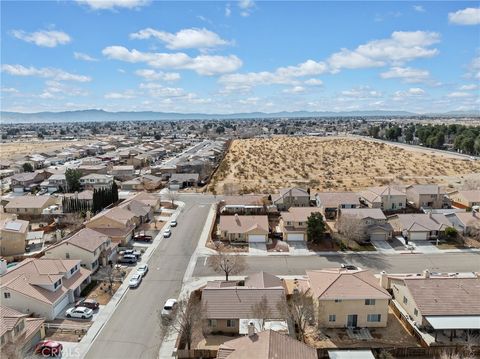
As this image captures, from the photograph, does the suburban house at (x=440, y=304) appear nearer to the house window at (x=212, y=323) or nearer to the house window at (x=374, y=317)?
the house window at (x=374, y=317)

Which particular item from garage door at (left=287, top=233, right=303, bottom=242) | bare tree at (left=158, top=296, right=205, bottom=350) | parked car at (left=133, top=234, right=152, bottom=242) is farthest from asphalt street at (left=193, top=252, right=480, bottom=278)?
bare tree at (left=158, top=296, right=205, bottom=350)

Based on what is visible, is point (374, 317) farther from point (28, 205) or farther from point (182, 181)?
point (182, 181)

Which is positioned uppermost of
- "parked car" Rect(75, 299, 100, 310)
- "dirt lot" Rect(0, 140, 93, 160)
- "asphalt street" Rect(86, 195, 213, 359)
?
"dirt lot" Rect(0, 140, 93, 160)

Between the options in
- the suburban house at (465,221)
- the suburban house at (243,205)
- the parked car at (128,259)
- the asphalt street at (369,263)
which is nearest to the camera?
the asphalt street at (369,263)

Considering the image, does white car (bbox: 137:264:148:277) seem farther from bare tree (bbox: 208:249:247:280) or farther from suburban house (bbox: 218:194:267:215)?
suburban house (bbox: 218:194:267:215)

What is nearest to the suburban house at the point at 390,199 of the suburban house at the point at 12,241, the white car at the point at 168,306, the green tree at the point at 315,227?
the green tree at the point at 315,227

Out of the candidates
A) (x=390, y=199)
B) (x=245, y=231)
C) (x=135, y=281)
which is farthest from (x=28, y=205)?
(x=390, y=199)

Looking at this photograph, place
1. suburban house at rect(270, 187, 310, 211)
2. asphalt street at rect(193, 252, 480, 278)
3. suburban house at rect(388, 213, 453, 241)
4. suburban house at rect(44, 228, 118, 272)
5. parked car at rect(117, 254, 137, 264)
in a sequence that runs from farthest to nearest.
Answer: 1. suburban house at rect(270, 187, 310, 211)
2. suburban house at rect(388, 213, 453, 241)
3. parked car at rect(117, 254, 137, 264)
4. asphalt street at rect(193, 252, 480, 278)
5. suburban house at rect(44, 228, 118, 272)
